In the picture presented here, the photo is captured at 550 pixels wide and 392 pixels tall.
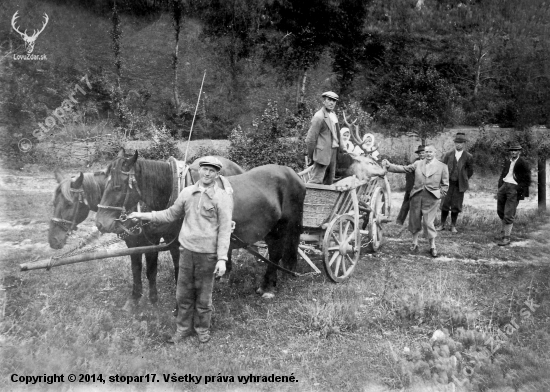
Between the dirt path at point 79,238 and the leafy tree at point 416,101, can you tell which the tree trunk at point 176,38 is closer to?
the dirt path at point 79,238

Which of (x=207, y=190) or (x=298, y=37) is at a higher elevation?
(x=298, y=37)

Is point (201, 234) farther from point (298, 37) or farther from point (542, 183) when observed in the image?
point (298, 37)

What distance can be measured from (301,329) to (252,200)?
1.49m

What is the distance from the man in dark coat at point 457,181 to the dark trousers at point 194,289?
7.06m

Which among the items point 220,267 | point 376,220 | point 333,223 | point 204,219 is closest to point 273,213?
point 333,223

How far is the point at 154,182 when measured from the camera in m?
4.87

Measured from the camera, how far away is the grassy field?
3.66 meters

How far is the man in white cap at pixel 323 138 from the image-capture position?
20.9 ft

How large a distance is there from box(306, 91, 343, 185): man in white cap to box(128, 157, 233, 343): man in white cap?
93.2 inches

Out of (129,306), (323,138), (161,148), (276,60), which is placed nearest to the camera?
(129,306)

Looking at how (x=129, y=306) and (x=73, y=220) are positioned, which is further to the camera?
(x=129, y=306)

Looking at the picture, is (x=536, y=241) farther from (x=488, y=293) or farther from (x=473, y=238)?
(x=488, y=293)

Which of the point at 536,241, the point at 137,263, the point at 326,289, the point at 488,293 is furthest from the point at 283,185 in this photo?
the point at 536,241

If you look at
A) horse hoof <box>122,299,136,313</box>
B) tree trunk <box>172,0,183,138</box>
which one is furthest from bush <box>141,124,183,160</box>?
horse hoof <box>122,299,136,313</box>
